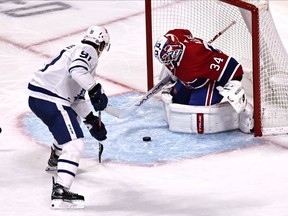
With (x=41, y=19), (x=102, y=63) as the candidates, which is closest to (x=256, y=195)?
(x=102, y=63)

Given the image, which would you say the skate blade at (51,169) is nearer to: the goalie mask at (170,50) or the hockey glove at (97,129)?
the hockey glove at (97,129)

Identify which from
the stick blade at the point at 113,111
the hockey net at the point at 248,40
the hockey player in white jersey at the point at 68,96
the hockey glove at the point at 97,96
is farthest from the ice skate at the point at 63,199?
the hockey net at the point at 248,40

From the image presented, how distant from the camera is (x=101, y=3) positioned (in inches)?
324

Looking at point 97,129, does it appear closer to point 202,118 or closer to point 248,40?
point 202,118

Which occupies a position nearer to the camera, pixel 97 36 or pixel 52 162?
pixel 97 36

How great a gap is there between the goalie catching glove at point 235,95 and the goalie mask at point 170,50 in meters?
0.28

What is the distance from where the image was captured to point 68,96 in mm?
5168

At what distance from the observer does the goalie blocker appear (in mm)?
5820

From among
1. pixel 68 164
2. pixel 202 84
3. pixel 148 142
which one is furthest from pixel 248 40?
pixel 68 164

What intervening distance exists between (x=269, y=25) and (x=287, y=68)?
245mm

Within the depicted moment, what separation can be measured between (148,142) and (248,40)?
79 centimetres

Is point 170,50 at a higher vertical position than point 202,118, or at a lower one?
higher

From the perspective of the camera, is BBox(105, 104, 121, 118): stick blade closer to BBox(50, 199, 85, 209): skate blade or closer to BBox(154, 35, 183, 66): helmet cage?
BBox(154, 35, 183, 66): helmet cage

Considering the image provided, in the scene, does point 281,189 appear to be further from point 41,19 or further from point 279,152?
point 41,19
